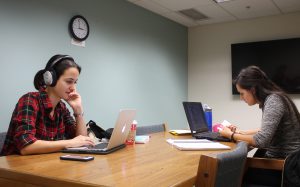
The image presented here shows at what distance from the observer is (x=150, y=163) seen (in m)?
1.34

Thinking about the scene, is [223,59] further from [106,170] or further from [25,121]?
[106,170]

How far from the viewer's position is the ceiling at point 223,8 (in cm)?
410

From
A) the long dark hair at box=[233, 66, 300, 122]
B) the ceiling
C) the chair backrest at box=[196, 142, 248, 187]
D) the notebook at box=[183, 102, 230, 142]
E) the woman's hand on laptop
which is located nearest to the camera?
the chair backrest at box=[196, 142, 248, 187]

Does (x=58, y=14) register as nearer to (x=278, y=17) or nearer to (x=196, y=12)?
(x=196, y=12)

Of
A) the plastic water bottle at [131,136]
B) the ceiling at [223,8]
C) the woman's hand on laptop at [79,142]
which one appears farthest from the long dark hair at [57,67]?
the ceiling at [223,8]

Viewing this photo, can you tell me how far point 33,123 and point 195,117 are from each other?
4.31 ft

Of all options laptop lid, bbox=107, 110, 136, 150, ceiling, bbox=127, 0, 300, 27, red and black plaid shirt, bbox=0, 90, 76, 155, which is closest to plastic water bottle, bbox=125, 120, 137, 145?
laptop lid, bbox=107, 110, 136, 150

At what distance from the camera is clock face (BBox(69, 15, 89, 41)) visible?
322cm

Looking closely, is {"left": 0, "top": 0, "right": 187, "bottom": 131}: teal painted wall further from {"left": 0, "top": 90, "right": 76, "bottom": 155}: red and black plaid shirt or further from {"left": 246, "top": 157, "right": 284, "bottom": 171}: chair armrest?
{"left": 246, "top": 157, "right": 284, "bottom": 171}: chair armrest

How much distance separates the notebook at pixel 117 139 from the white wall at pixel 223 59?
345 centimetres

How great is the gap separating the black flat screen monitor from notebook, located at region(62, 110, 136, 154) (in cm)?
333

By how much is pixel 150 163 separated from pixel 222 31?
165 inches

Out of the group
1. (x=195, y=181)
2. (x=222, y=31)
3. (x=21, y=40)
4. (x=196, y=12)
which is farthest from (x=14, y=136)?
(x=222, y=31)

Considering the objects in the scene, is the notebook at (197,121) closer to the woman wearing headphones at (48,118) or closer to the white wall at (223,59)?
the woman wearing headphones at (48,118)
